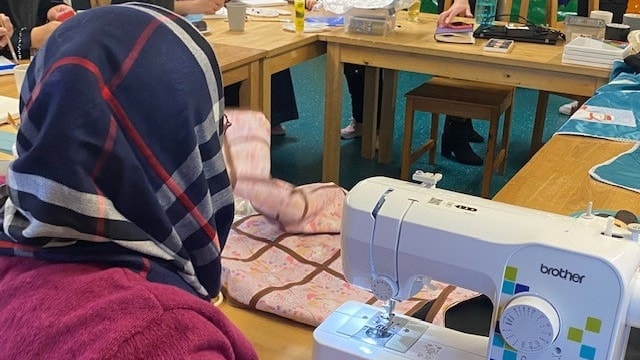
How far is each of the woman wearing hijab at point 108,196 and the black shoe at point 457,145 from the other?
3.12m

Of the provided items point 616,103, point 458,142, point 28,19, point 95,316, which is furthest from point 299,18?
point 95,316

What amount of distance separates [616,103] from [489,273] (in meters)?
1.37

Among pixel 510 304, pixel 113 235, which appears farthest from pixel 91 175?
pixel 510 304

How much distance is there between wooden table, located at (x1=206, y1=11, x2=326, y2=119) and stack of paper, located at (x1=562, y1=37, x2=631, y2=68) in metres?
1.01

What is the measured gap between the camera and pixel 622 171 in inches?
62.0

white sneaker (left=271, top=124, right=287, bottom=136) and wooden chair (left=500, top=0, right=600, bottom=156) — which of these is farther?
white sneaker (left=271, top=124, right=287, bottom=136)

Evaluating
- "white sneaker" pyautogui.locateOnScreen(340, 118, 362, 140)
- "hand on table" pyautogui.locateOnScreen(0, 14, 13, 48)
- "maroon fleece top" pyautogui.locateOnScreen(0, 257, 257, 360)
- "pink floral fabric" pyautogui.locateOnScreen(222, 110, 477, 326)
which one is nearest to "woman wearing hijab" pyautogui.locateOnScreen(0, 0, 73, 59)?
"hand on table" pyautogui.locateOnScreen(0, 14, 13, 48)

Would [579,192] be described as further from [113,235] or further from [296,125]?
[296,125]

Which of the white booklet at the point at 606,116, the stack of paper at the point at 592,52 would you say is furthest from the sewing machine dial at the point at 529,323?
the stack of paper at the point at 592,52

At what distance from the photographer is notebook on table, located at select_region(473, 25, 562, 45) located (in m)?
2.86

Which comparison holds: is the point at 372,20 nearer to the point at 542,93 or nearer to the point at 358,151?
the point at 358,151

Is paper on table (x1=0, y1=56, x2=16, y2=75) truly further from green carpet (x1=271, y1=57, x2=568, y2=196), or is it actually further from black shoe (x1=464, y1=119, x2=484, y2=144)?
black shoe (x1=464, y1=119, x2=484, y2=144)

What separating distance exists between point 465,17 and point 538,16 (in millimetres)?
2290

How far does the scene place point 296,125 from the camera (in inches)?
170
